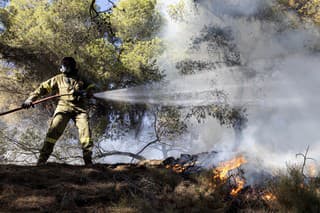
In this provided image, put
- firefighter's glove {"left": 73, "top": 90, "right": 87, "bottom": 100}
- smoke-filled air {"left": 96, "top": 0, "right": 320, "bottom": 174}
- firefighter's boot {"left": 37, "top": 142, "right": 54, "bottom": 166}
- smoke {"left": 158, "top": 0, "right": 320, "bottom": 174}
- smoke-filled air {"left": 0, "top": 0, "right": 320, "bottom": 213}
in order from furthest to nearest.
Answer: smoke-filled air {"left": 96, "top": 0, "right": 320, "bottom": 174} → smoke {"left": 158, "top": 0, "right": 320, "bottom": 174} → smoke-filled air {"left": 0, "top": 0, "right": 320, "bottom": 213} → firefighter's glove {"left": 73, "top": 90, "right": 87, "bottom": 100} → firefighter's boot {"left": 37, "top": 142, "right": 54, "bottom": 166}

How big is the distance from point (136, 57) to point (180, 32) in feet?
8.74

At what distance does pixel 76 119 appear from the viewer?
16.9 feet

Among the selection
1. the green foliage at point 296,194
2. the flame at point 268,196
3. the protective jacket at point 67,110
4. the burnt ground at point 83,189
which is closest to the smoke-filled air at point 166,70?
the protective jacket at point 67,110

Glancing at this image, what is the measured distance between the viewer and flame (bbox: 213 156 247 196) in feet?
12.2

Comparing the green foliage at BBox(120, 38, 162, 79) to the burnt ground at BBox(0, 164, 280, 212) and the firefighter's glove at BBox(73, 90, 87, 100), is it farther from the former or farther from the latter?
the burnt ground at BBox(0, 164, 280, 212)

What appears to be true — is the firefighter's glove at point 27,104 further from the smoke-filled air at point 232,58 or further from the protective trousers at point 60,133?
the smoke-filled air at point 232,58

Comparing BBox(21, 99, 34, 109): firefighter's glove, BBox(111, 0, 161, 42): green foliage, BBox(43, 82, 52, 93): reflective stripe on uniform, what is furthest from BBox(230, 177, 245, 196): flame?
BBox(111, 0, 161, 42): green foliage

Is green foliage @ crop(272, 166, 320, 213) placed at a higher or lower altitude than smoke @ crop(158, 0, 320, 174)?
lower

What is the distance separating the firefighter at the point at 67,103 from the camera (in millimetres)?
4926

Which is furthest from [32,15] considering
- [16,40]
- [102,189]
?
[102,189]

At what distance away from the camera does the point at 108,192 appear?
3279mm

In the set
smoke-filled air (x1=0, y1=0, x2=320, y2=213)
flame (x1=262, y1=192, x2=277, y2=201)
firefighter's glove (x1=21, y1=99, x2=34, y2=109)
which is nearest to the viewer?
flame (x1=262, y1=192, x2=277, y2=201)

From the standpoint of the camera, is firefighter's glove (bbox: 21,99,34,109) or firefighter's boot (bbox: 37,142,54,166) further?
firefighter's boot (bbox: 37,142,54,166)

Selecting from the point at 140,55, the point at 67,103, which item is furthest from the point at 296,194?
the point at 140,55
